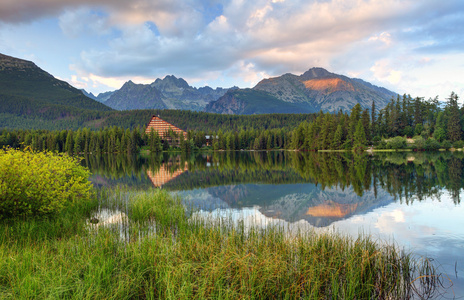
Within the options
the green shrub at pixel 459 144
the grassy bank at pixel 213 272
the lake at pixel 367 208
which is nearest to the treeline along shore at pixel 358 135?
the green shrub at pixel 459 144

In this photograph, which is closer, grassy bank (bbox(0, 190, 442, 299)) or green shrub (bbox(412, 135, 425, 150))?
grassy bank (bbox(0, 190, 442, 299))

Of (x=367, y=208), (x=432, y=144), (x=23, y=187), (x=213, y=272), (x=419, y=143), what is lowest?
(x=367, y=208)

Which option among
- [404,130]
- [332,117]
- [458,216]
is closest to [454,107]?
[404,130]

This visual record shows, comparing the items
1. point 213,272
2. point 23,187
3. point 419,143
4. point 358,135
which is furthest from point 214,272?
point 419,143

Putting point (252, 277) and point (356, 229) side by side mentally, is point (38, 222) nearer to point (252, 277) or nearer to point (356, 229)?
point (252, 277)

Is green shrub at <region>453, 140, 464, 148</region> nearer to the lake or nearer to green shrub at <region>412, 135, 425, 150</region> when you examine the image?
green shrub at <region>412, 135, 425, 150</region>

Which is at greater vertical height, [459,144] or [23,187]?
[23,187]

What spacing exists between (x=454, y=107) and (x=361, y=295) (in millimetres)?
134731

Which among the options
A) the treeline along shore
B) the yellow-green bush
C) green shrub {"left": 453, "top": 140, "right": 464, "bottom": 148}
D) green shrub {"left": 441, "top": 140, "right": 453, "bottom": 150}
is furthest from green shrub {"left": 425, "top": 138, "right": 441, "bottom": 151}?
the yellow-green bush

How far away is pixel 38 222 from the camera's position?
13.8 m

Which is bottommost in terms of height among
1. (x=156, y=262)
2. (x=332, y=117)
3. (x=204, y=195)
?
(x=204, y=195)

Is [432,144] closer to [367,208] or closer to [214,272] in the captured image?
[367,208]

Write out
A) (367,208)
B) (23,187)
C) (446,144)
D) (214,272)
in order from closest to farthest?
1. (214,272)
2. (23,187)
3. (367,208)
4. (446,144)

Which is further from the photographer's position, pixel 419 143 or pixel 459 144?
pixel 419 143
